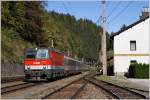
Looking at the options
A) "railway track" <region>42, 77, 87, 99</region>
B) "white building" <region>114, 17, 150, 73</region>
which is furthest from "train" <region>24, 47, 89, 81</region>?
"white building" <region>114, 17, 150, 73</region>

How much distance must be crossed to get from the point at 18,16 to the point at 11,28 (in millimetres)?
3132

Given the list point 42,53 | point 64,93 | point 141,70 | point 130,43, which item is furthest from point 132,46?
point 64,93

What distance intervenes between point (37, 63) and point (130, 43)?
26.8m

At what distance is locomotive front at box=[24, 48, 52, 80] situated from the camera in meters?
36.4

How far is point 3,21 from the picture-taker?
71875 mm

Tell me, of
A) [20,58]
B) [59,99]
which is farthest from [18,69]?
[59,99]

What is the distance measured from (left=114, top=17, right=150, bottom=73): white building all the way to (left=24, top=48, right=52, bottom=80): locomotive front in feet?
80.0

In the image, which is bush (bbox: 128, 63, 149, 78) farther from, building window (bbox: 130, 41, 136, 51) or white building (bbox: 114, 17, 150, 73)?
building window (bbox: 130, 41, 136, 51)

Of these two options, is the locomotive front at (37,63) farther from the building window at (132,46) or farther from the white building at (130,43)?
the building window at (132,46)

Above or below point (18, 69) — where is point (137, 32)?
above

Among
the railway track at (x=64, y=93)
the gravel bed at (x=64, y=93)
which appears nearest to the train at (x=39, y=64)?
the railway track at (x=64, y=93)

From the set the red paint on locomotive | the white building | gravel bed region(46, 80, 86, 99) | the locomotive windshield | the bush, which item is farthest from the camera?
the white building

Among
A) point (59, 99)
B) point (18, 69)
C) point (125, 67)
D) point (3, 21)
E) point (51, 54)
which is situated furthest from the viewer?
point (3, 21)

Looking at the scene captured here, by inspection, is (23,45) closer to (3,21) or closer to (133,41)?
(3,21)
